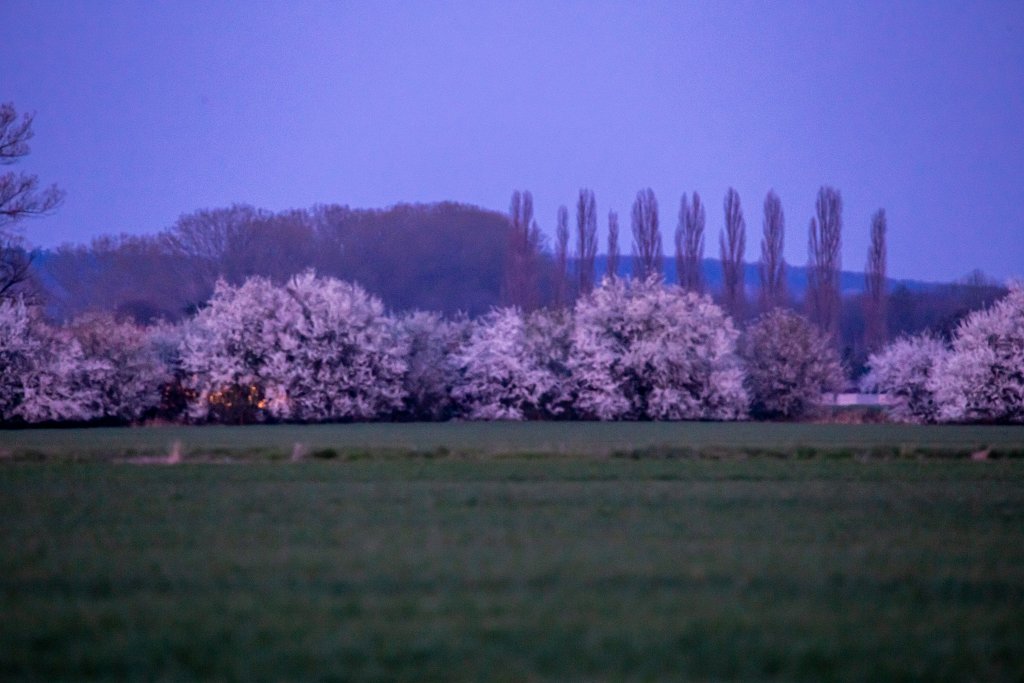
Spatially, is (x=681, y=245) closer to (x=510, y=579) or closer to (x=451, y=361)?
(x=451, y=361)

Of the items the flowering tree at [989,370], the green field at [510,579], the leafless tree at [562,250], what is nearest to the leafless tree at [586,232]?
the leafless tree at [562,250]

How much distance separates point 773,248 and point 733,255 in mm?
2984

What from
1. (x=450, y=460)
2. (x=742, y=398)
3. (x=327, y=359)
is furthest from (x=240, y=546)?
(x=742, y=398)

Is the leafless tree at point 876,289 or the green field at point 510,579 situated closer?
the green field at point 510,579

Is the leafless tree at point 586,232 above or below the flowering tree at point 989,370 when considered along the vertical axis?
above

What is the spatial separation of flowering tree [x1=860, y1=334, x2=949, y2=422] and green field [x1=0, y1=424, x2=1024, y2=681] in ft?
148

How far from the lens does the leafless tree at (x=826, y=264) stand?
79.6 m

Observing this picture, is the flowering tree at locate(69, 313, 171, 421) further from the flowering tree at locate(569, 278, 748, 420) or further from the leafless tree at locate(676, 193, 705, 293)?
the leafless tree at locate(676, 193, 705, 293)

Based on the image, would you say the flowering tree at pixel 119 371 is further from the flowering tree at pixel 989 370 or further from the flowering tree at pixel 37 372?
the flowering tree at pixel 989 370

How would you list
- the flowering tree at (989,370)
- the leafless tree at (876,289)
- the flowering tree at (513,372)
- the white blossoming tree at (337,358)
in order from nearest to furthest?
the flowering tree at (989,370), the white blossoming tree at (337,358), the flowering tree at (513,372), the leafless tree at (876,289)

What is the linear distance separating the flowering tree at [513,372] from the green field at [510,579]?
138 feet

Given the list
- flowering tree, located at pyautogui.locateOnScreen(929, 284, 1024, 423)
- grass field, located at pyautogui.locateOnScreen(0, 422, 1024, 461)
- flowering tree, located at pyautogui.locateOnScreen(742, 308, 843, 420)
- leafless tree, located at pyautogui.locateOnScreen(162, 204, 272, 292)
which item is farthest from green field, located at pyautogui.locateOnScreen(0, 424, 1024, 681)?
leafless tree, located at pyautogui.locateOnScreen(162, 204, 272, 292)

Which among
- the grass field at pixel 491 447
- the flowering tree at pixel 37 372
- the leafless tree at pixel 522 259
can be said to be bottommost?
the grass field at pixel 491 447

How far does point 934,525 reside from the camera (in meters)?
15.5
